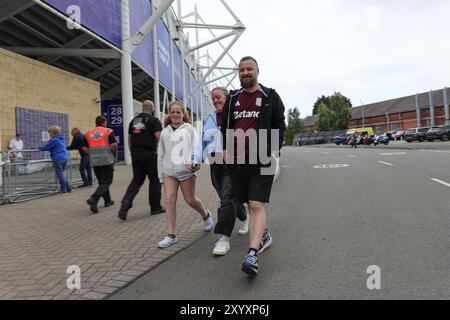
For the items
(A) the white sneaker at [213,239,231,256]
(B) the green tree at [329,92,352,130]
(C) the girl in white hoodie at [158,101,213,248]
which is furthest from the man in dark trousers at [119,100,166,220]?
(B) the green tree at [329,92,352,130]

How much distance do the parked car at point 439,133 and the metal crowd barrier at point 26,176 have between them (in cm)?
3939

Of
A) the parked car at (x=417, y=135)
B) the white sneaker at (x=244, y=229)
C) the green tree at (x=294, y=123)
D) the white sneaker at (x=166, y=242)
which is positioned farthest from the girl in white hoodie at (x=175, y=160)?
the green tree at (x=294, y=123)

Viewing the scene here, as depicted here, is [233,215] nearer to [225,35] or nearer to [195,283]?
[195,283]

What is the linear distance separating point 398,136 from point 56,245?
182 ft

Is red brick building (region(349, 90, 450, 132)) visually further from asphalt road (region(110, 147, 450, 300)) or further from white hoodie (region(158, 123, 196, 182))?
white hoodie (region(158, 123, 196, 182))

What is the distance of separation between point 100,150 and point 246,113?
423 centimetres

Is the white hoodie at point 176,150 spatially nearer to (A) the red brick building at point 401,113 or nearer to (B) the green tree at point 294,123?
(A) the red brick building at point 401,113

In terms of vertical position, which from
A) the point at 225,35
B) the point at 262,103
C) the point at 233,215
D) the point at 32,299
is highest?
the point at 225,35

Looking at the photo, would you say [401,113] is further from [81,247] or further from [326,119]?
[81,247]

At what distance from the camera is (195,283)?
353 centimetres

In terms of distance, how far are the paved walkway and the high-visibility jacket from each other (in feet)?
2.87

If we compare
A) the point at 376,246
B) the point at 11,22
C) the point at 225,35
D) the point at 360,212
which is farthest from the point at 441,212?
the point at 225,35

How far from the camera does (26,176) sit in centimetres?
935

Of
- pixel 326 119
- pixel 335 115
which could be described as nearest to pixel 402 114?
pixel 335 115
